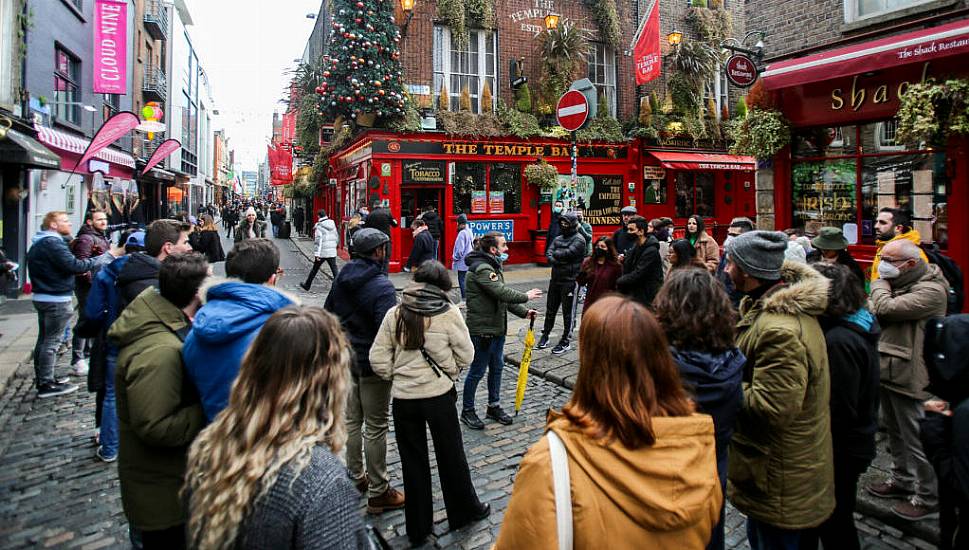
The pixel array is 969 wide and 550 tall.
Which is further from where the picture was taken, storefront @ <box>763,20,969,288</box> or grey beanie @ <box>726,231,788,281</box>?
storefront @ <box>763,20,969,288</box>

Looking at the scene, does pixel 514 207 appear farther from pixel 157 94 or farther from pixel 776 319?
pixel 157 94

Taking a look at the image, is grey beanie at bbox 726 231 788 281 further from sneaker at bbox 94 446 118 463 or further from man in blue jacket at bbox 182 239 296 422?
sneaker at bbox 94 446 118 463

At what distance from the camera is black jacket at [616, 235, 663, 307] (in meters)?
7.12

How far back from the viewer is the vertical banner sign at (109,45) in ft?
49.4

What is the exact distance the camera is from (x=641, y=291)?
7.30 meters

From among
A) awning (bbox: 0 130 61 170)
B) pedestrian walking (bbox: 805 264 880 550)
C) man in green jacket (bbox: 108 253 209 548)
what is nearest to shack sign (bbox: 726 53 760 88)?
pedestrian walking (bbox: 805 264 880 550)

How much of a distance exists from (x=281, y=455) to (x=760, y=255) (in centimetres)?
238

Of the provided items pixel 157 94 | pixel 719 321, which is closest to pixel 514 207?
pixel 719 321

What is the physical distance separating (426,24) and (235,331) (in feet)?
54.1

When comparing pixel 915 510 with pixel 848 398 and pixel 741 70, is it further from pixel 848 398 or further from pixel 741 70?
pixel 741 70

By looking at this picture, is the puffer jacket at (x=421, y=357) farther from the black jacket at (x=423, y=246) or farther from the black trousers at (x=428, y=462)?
the black jacket at (x=423, y=246)

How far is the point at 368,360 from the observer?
411 cm

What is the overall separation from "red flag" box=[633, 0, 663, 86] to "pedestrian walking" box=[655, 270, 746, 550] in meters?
15.9

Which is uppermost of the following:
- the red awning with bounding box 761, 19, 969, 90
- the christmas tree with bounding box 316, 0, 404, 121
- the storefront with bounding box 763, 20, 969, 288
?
the christmas tree with bounding box 316, 0, 404, 121
